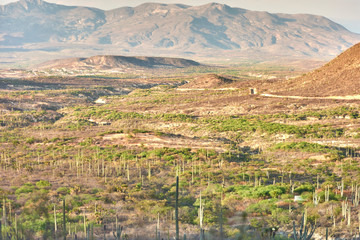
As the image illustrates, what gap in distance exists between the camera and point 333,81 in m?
76.1

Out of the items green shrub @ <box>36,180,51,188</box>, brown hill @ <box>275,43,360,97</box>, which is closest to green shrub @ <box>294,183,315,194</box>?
green shrub @ <box>36,180,51,188</box>

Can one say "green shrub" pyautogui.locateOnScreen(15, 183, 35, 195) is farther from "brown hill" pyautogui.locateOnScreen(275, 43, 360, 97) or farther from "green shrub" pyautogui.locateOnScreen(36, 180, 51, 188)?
"brown hill" pyautogui.locateOnScreen(275, 43, 360, 97)

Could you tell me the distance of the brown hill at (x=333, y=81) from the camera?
70.4 metres

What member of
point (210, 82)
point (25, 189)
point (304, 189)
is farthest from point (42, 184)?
point (210, 82)

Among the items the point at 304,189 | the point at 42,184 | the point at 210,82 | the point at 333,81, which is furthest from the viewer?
the point at 210,82

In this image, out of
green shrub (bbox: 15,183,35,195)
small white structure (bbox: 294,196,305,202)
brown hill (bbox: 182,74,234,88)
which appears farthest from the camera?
brown hill (bbox: 182,74,234,88)

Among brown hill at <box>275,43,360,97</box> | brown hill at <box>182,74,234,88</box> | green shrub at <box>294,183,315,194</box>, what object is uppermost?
brown hill at <box>275,43,360,97</box>

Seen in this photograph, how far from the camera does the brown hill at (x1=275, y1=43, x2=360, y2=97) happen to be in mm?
70375

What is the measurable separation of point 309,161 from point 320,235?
16732 mm

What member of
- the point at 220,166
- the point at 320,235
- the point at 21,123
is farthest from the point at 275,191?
the point at 21,123

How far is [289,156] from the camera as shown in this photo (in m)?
37.1

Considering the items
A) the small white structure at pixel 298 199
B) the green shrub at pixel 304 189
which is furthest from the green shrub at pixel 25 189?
the green shrub at pixel 304 189

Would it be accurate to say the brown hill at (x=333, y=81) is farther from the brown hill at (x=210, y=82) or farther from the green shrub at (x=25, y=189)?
the green shrub at (x=25, y=189)

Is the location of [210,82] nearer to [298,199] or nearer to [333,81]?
[333,81]
